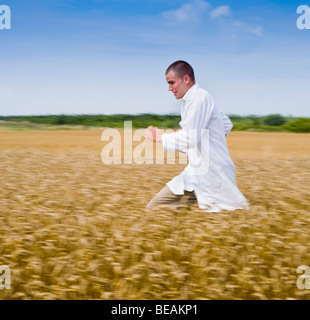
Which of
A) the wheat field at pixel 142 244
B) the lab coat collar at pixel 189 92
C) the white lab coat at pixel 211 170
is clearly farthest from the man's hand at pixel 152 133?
the wheat field at pixel 142 244

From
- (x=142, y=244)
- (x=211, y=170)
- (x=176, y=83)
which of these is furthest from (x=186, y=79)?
(x=142, y=244)

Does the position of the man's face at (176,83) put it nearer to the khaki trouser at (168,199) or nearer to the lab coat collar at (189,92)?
the lab coat collar at (189,92)

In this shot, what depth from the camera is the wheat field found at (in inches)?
→ 109

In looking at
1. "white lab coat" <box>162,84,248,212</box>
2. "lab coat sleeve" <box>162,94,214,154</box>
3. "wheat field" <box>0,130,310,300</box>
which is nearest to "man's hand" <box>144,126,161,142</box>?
"lab coat sleeve" <box>162,94,214,154</box>

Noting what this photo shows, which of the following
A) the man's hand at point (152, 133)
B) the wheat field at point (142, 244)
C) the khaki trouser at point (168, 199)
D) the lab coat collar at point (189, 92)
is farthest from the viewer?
the khaki trouser at point (168, 199)

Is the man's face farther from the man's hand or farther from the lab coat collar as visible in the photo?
the man's hand

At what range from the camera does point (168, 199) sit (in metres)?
4.07


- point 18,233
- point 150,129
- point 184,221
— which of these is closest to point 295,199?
point 184,221

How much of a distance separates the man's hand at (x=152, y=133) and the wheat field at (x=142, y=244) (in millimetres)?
680

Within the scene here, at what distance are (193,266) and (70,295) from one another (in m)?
0.85

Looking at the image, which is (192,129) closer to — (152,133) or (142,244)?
(152,133)

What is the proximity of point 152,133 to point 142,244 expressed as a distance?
89 cm

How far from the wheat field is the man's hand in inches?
26.8

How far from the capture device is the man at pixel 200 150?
3.68 metres
